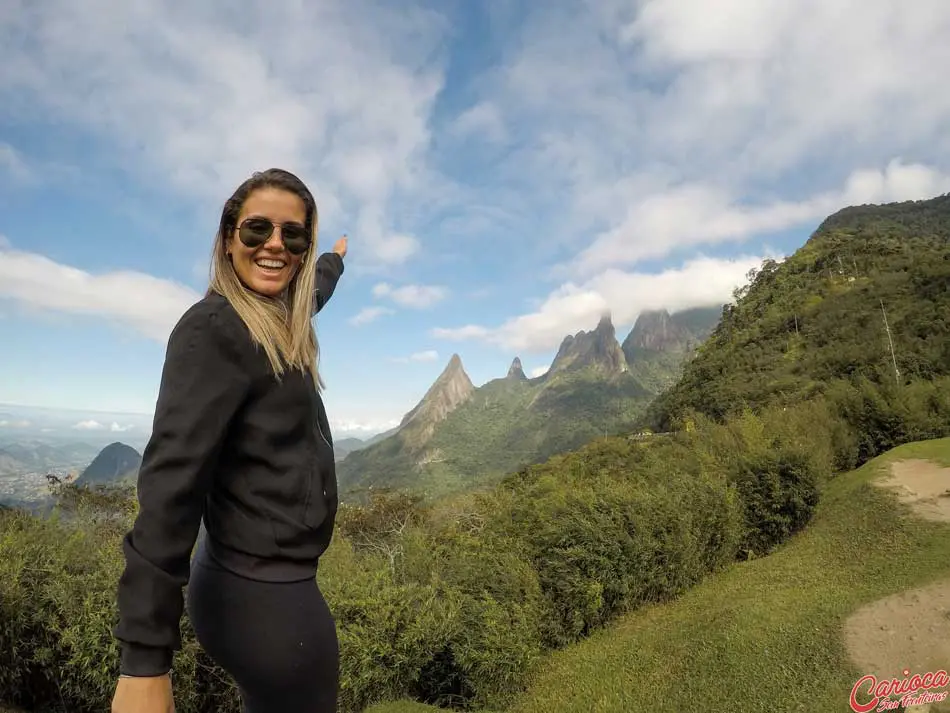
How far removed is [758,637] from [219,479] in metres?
8.64

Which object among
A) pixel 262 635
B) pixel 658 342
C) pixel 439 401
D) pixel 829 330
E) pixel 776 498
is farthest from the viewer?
pixel 658 342

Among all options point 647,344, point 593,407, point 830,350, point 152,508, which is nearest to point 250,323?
point 152,508

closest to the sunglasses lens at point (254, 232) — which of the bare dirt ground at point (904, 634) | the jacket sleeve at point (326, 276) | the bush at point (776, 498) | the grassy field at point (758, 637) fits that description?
the jacket sleeve at point (326, 276)

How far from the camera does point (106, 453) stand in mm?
131125

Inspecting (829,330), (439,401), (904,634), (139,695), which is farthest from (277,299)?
(439,401)

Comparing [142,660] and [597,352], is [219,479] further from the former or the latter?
[597,352]

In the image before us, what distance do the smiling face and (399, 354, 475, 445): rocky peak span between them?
150694 mm

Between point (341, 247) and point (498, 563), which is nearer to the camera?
point (341, 247)

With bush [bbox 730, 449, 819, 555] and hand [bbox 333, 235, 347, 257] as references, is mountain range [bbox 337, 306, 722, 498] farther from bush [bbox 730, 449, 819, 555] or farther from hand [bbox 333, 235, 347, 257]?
hand [bbox 333, 235, 347, 257]

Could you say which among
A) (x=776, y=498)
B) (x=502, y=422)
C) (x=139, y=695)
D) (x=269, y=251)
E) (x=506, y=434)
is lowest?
(x=506, y=434)

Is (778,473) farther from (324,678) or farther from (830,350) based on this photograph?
(830,350)

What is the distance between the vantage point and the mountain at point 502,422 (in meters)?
115

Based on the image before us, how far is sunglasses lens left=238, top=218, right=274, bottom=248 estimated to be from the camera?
1196mm

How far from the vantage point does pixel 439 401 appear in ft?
579
